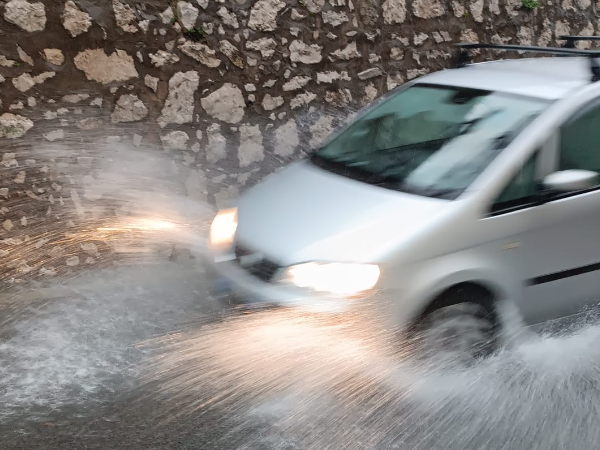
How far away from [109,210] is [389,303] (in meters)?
3.17

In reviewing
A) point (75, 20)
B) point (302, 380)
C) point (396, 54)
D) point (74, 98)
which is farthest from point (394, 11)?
point (302, 380)

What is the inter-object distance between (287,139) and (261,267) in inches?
128

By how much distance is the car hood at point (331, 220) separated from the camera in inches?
156

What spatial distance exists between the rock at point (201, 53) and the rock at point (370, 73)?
1636mm

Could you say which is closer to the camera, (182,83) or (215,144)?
(182,83)

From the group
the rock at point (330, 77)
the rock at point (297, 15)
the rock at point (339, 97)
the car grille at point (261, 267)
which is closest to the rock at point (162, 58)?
the rock at point (297, 15)

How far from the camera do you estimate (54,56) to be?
5832 millimetres

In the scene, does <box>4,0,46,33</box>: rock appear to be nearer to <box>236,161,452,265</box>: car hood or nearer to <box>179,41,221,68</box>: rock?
<box>179,41,221,68</box>: rock

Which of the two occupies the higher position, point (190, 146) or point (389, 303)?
point (190, 146)

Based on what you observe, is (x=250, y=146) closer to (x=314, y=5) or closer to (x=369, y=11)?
(x=314, y=5)

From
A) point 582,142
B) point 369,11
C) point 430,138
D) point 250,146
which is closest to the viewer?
point 582,142

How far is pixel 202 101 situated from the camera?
6.60 meters

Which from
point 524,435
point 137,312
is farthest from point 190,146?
point 524,435

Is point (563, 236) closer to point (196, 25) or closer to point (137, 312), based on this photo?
point (137, 312)
